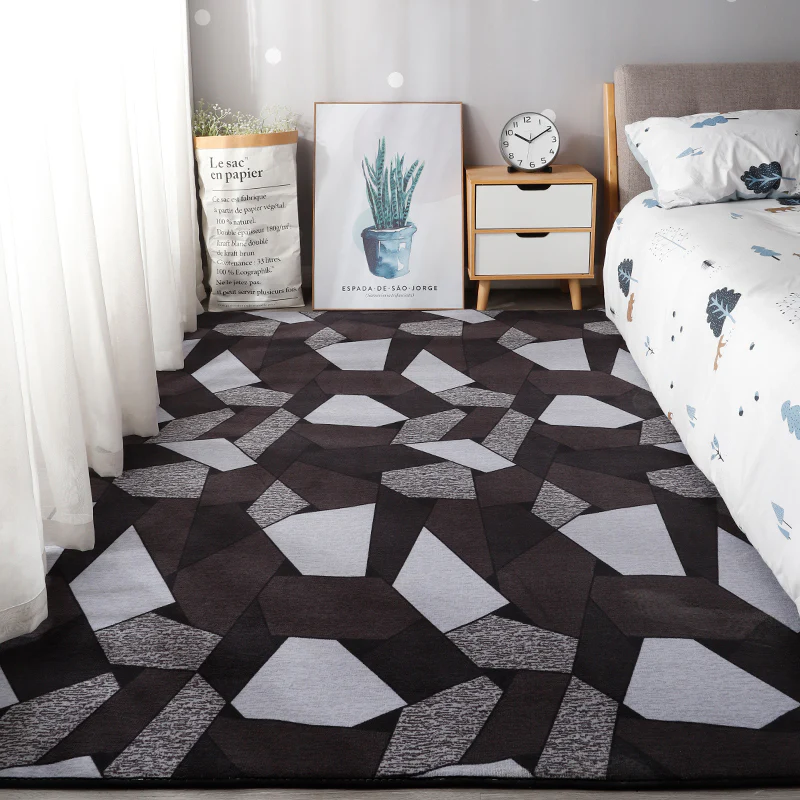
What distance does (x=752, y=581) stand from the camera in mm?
1647

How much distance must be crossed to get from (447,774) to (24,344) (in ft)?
3.73

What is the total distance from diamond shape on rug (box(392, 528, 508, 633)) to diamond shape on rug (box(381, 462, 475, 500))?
8.7 inches

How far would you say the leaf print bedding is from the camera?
1597 mm

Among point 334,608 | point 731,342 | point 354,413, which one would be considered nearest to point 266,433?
point 354,413

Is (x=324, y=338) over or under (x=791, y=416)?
under

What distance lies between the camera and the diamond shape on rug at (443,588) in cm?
156

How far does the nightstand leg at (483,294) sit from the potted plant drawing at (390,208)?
32 centimetres

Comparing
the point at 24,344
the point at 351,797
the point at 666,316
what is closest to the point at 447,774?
the point at 351,797

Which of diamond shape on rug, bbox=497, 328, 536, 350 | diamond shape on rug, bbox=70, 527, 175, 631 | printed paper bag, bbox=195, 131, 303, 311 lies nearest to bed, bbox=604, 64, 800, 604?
diamond shape on rug, bbox=497, 328, 536, 350

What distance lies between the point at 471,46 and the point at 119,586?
2.68 meters

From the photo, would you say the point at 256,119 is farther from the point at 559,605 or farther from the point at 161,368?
the point at 559,605

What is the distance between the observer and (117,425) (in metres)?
2.06

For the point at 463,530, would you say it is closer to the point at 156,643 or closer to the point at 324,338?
the point at 156,643

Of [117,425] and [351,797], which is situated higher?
[117,425]
